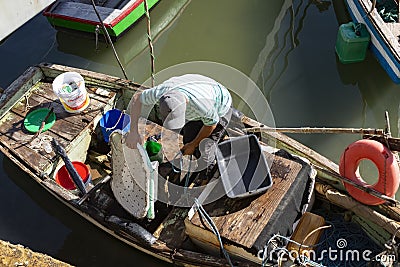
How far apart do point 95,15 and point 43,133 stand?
2.58 m

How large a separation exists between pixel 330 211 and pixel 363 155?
782 millimetres

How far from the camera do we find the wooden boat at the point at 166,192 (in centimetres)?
423

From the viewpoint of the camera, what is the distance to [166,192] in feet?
16.4

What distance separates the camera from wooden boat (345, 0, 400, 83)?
6.34 metres

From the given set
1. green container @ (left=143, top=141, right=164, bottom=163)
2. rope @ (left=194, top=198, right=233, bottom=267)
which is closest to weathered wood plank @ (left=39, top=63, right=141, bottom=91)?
green container @ (left=143, top=141, right=164, bottom=163)

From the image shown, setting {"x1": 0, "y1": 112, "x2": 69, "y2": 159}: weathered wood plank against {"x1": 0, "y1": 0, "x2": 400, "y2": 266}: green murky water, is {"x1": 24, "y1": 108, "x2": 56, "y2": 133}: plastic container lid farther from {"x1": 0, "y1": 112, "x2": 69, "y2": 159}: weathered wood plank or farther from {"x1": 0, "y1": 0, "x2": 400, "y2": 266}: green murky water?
{"x1": 0, "y1": 0, "x2": 400, "y2": 266}: green murky water

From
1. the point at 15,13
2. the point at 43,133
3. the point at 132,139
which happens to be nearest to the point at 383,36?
the point at 132,139

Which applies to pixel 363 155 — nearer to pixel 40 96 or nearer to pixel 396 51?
pixel 396 51

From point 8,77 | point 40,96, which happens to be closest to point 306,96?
point 40,96

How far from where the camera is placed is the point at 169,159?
5.29 meters

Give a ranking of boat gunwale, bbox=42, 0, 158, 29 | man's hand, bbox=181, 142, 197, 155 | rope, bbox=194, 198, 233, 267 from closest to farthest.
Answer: rope, bbox=194, 198, 233, 267, man's hand, bbox=181, 142, 197, 155, boat gunwale, bbox=42, 0, 158, 29

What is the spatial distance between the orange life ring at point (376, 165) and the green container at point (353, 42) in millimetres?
2919

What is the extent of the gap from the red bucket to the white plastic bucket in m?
0.74

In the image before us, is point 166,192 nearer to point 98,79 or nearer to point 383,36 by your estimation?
point 98,79
